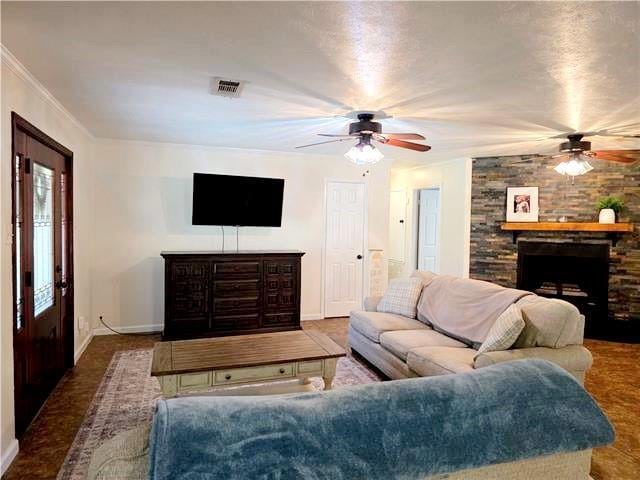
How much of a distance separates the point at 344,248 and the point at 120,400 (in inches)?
143

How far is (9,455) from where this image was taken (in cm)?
243

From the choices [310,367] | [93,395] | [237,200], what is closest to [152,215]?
[237,200]

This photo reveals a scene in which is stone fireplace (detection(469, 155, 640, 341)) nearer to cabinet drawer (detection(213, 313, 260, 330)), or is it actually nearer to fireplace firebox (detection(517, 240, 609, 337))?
fireplace firebox (detection(517, 240, 609, 337))

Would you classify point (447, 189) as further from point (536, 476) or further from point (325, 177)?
point (536, 476)

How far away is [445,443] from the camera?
117 centimetres

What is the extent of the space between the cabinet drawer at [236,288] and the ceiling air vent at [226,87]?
2.51 meters

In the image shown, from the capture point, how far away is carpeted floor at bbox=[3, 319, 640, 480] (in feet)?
8.04

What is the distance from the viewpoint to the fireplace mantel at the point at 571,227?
17.3 feet

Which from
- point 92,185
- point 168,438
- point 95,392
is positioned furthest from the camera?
point 92,185

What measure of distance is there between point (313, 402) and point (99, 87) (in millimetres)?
2860

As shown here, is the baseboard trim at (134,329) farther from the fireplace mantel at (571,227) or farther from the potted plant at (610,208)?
the potted plant at (610,208)

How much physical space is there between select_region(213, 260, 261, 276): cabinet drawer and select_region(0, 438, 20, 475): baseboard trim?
2.64 metres

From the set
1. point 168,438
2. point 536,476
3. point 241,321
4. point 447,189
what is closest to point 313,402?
point 168,438

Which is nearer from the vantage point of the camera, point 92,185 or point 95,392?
point 95,392
